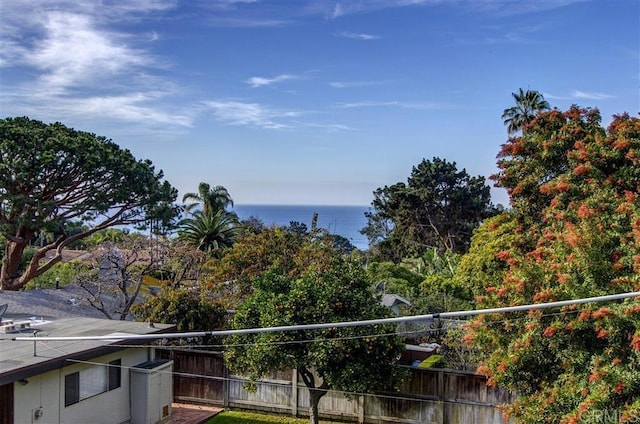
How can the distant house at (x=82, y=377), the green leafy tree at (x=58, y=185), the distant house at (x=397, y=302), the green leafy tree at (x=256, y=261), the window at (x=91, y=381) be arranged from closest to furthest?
1. the distant house at (x=82, y=377)
2. the window at (x=91, y=381)
3. the green leafy tree at (x=256, y=261)
4. the distant house at (x=397, y=302)
5. the green leafy tree at (x=58, y=185)

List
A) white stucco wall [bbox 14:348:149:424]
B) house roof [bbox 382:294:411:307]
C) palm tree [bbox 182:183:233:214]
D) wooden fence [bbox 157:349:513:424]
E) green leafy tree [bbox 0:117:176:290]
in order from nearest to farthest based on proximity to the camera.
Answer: white stucco wall [bbox 14:348:149:424] < wooden fence [bbox 157:349:513:424] < house roof [bbox 382:294:411:307] < green leafy tree [bbox 0:117:176:290] < palm tree [bbox 182:183:233:214]

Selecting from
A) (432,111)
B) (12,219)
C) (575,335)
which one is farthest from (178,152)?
(575,335)

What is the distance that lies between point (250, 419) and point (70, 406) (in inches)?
172

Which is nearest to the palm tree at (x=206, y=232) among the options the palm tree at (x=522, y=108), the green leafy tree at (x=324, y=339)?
the green leafy tree at (x=324, y=339)

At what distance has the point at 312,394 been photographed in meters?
12.7

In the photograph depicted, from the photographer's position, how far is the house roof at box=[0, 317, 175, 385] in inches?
396

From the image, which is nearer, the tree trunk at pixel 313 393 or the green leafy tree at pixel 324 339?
the green leafy tree at pixel 324 339

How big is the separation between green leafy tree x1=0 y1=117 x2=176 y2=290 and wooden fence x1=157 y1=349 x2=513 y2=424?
12884mm

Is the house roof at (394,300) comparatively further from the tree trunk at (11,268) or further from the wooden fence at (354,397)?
the tree trunk at (11,268)

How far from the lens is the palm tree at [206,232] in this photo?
2795 centimetres

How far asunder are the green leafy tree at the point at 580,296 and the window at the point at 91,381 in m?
8.16

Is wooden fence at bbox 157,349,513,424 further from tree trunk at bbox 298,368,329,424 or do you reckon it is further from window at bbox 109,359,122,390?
window at bbox 109,359,122,390

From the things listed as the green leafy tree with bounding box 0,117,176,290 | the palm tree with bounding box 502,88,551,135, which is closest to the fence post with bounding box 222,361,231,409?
the green leafy tree with bounding box 0,117,176,290

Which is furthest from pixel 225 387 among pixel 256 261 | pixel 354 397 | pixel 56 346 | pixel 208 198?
pixel 208 198
